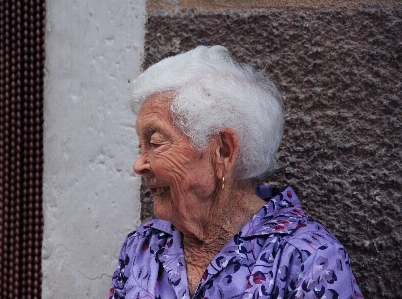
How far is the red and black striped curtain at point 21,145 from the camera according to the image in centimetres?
254

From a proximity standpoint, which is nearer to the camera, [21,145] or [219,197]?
[219,197]

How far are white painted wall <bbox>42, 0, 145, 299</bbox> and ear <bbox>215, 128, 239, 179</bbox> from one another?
0.67 meters

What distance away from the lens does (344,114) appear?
2053 millimetres

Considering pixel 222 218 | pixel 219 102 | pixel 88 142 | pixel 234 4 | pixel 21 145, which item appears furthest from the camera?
pixel 21 145

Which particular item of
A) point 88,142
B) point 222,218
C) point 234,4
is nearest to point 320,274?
point 222,218

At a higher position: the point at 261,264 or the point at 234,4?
the point at 234,4

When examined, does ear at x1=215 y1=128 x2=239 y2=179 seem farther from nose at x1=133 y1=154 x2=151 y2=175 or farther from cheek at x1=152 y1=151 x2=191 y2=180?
nose at x1=133 y1=154 x2=151 y2=175

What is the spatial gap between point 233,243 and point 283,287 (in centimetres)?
22

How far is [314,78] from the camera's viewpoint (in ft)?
6.86

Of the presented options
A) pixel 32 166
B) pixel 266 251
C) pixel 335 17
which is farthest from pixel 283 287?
pixel 32 166

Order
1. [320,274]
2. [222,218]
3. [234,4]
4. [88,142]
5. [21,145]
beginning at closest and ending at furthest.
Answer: [320,274] < [222,218] < [234,4] < [88,142] < [21,145]

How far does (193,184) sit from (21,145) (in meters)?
1.10

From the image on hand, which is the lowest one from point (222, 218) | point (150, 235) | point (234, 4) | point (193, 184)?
point (150, 235)

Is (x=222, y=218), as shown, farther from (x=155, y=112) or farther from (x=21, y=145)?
(x=21, y=145)
